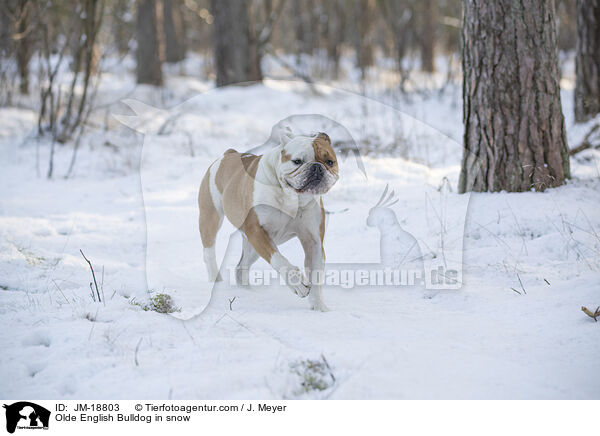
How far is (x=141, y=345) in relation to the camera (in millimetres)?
2479

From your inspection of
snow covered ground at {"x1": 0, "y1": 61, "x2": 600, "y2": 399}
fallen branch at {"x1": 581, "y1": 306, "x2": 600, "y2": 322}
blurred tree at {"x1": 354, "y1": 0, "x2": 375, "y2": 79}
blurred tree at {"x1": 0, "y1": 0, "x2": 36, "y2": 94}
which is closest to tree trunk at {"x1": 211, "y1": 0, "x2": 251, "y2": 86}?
blurred tree at {"x1": 0, "y1": 0, "x2": 36, "y2": 94}

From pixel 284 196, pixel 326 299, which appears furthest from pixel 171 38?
pixel 284 196

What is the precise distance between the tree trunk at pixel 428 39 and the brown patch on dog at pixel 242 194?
13.3 m

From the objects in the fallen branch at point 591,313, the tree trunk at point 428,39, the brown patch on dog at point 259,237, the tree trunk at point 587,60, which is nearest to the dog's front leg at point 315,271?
the brown patch on dog at point 259,237

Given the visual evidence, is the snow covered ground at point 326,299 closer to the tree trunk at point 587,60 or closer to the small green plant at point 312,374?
the small green plant at point 312,374

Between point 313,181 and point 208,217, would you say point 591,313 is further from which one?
point 208,217

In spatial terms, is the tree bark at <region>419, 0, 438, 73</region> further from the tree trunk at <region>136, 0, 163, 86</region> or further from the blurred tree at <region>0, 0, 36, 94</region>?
the blurred tree at <region>0, 0, 36, 94</region>

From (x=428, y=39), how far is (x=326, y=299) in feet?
47.2

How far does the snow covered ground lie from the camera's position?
2.15 metres

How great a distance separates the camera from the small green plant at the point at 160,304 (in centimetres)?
303

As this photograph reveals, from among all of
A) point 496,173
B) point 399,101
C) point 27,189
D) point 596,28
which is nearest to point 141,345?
point 496,173

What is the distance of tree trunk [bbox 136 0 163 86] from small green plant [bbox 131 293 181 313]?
39.6 ft
